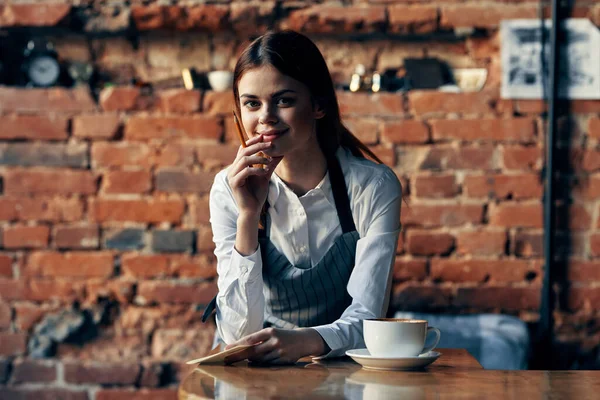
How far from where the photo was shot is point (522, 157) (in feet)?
7.61

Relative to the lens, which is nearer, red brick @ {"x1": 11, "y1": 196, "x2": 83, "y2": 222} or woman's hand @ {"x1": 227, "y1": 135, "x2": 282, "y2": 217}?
woman's hand @ {"x1": 227, "y1": 135, "x2": 282, "y2": 217}

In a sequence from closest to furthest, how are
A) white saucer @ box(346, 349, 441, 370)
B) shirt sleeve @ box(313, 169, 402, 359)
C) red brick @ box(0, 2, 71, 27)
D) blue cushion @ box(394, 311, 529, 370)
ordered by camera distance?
1. white saucer @ box(346, 349, 441, 370)
2. shirt sleeve @ box(313, 169, 402, 359)
3. blue cushion @ box(394, 311, 529, 370)
4. red brick @ box(0, 2, 71, 27)

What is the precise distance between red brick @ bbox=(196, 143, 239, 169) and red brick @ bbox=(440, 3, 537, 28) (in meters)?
0.83

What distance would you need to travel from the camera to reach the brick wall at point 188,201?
7.63ft

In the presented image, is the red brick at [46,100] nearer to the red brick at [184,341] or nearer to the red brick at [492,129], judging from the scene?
the red brick at [184,341]

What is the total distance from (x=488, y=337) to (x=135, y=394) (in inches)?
44.9

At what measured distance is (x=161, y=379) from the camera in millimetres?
2410

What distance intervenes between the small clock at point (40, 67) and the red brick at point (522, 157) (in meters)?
1.50

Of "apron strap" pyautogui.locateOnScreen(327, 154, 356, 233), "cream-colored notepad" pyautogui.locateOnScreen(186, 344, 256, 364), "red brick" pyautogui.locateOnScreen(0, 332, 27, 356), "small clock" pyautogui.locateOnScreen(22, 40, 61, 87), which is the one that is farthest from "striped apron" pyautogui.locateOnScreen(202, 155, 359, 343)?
"small clock" pyautogui.locateOnScreen(22, 40, 61, 87)

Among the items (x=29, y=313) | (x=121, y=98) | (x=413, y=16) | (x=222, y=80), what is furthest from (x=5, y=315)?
(x=413, y=16)

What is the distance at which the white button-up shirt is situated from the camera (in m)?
1.56

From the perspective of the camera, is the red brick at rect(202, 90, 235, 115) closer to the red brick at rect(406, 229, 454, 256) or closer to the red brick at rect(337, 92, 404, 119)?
the red brick at rect(337, 92, 404, 119)

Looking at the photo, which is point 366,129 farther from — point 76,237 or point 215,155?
point 76,237

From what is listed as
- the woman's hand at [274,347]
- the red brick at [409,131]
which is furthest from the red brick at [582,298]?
the woman's hand at [274,347]
